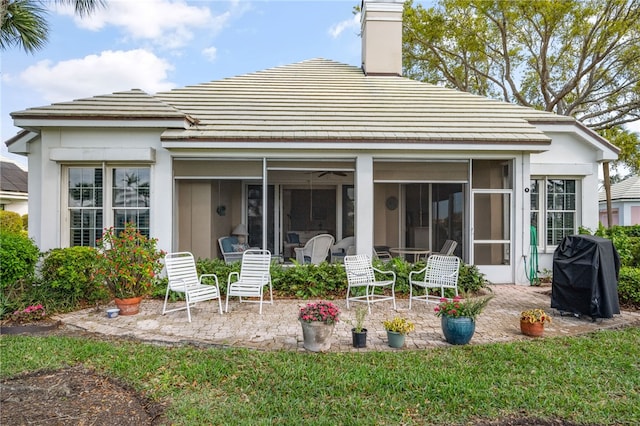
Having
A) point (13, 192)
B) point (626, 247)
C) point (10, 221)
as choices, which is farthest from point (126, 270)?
point (13, 192)

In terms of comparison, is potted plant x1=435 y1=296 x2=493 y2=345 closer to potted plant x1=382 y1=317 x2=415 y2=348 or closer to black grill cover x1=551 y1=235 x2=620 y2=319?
potted plant x1=382 y1=317 x2=415 y2=348

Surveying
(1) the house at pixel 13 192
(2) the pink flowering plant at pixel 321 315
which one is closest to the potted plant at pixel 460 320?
(2) the pink flowering plant at pixel 321 315

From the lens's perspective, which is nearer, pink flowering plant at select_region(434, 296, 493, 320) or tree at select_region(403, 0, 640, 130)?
pink flowering plant at select_region(434, 296, 493, 320)

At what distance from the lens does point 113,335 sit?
17.9 ft

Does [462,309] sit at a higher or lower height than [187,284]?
lower

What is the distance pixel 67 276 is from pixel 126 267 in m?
1.04

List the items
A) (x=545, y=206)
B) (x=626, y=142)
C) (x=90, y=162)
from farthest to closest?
(x=626, y=142) < (x=545, y=206) < (x=90, y=162)

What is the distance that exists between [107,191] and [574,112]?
22.2m

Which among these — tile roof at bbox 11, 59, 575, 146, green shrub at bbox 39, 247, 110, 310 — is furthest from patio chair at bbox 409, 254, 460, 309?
green shrub at bbox 39, 247, 110, 310

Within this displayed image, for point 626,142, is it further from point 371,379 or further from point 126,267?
point 126,267

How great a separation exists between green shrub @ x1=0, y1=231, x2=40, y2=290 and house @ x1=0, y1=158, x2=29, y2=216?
1631cm

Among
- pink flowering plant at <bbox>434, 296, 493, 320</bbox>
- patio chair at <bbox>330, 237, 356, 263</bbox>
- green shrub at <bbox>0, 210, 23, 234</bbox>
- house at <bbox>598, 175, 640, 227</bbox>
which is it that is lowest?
pink flowering plant at <bbox>434, 296, 493, 320</bbox>

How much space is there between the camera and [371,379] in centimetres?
390

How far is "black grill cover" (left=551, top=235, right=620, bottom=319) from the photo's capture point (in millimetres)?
5949
